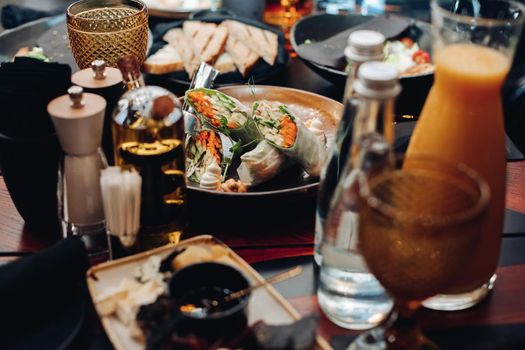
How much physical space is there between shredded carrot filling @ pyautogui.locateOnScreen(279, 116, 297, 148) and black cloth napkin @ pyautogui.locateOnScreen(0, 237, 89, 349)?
16.2 inches

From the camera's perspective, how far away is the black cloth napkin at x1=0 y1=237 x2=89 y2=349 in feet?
2.63

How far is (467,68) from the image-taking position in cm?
75

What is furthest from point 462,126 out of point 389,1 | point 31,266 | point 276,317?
point 389,1

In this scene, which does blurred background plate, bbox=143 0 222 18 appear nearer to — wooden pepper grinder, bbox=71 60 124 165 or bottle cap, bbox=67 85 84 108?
wooden pepper grinder, bbox=71 60 124 165

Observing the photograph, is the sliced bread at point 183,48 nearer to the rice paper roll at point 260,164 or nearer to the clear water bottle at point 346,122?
the rice paper roll at point 260,164

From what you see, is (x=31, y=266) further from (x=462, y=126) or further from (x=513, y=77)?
(x=513, y=77)

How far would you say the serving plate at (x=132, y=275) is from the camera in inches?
29.9

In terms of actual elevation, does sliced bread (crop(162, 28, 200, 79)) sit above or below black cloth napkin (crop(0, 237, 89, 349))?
below

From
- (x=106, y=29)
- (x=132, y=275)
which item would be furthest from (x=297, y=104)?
(x=132, y=275)

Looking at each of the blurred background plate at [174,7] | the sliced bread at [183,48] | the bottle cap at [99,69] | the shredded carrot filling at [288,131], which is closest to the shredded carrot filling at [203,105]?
the shredded carrot filling at [288,131]

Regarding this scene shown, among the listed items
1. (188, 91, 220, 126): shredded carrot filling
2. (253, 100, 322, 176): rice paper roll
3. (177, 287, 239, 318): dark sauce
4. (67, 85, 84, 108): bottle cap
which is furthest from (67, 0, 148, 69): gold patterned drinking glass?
(177, 287, 239, 318): dark sauce

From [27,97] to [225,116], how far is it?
393 mm

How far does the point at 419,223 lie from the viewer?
24.8 inches

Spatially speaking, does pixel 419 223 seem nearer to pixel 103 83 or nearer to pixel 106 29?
pixel 103 83
